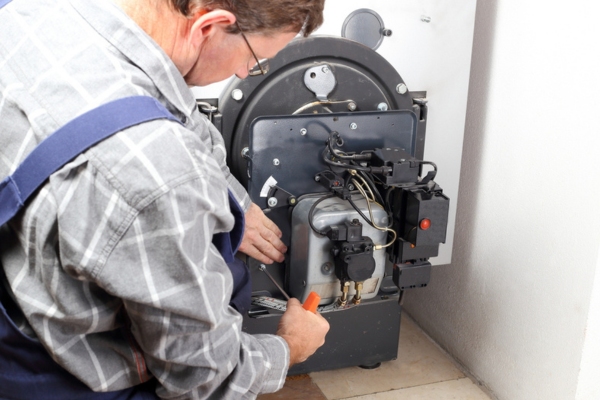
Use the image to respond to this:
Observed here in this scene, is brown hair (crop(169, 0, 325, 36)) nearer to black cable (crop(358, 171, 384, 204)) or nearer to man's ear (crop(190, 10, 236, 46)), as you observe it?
man's ear (crop(190, 10, 236, 46))

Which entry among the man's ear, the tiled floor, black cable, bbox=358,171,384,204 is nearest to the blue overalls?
the man's ear

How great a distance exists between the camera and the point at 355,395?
153cm

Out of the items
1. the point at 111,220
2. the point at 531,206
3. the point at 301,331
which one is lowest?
the point at 301,331

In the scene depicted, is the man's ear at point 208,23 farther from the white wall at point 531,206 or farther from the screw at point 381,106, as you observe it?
the white wall at point 531,206

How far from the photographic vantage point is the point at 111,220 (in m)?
0.69

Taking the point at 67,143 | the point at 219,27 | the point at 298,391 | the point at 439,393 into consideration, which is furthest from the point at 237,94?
the point at 439,393

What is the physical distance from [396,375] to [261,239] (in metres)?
0.60

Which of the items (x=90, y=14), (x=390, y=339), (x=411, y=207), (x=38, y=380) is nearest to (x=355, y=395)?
(x=390, y=339)

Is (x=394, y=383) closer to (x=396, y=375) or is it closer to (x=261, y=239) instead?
(x=396, y=375)

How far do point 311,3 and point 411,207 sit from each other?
0.50 meters

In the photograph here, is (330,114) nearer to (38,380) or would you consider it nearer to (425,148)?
(425,148)

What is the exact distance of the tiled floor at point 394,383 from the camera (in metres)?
1.52

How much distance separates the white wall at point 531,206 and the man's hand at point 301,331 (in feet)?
1.82

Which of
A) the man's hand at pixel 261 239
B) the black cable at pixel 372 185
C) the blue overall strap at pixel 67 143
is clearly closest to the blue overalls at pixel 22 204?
the blue overall strap at pixel 67 143
